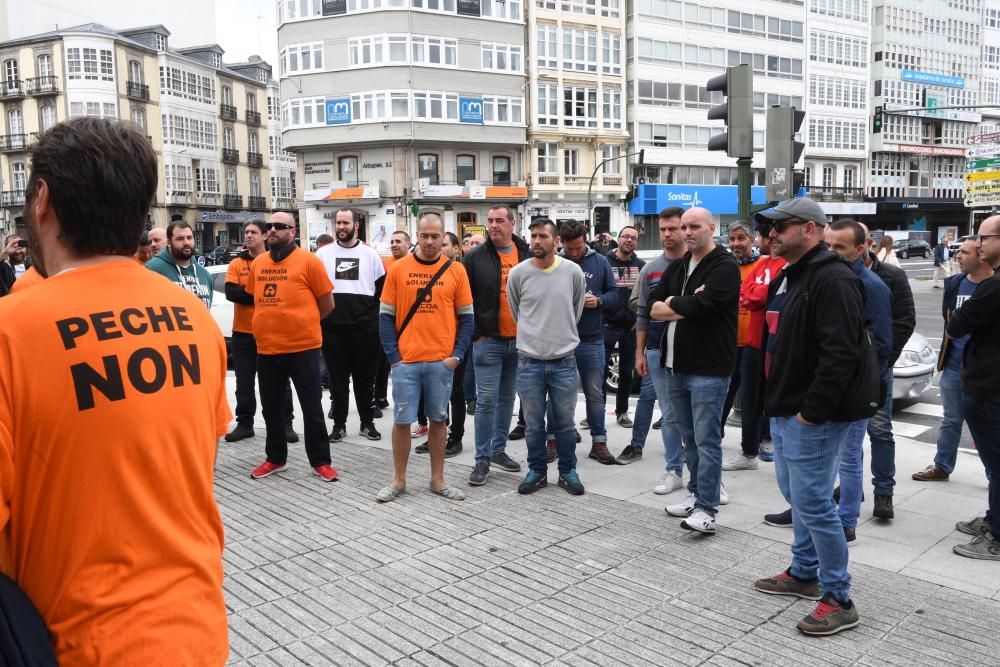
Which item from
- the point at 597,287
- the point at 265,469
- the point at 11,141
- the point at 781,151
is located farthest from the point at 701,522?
the point at 11,141

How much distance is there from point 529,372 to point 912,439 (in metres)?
4.44

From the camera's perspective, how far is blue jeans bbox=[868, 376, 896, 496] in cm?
556

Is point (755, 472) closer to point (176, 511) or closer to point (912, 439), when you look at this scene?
point (912, 439)

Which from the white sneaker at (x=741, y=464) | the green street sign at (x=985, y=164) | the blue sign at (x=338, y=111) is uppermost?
the blue sign at (x=338, y=111)

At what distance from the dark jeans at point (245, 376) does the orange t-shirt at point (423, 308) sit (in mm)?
1996

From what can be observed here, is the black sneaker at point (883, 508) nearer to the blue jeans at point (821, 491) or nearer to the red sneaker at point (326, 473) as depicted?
the blue jeans at point (821, 491)

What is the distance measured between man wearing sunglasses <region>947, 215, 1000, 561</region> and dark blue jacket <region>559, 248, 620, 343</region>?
2997 millimetres

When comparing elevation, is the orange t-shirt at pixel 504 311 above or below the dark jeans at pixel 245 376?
above

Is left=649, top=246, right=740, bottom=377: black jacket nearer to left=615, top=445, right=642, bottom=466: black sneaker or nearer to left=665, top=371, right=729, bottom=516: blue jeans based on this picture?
Result: left=665, top=371, right=729, bottom=516: blue jeans

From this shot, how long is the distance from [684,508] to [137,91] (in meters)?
59.2

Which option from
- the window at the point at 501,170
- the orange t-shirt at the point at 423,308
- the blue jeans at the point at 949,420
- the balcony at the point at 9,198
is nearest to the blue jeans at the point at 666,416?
the orange t-shirt at the point at 423,308

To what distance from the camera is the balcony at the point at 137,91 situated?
5538cm

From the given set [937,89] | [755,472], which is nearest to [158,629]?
[755,472]

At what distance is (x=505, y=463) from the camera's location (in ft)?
23.1
